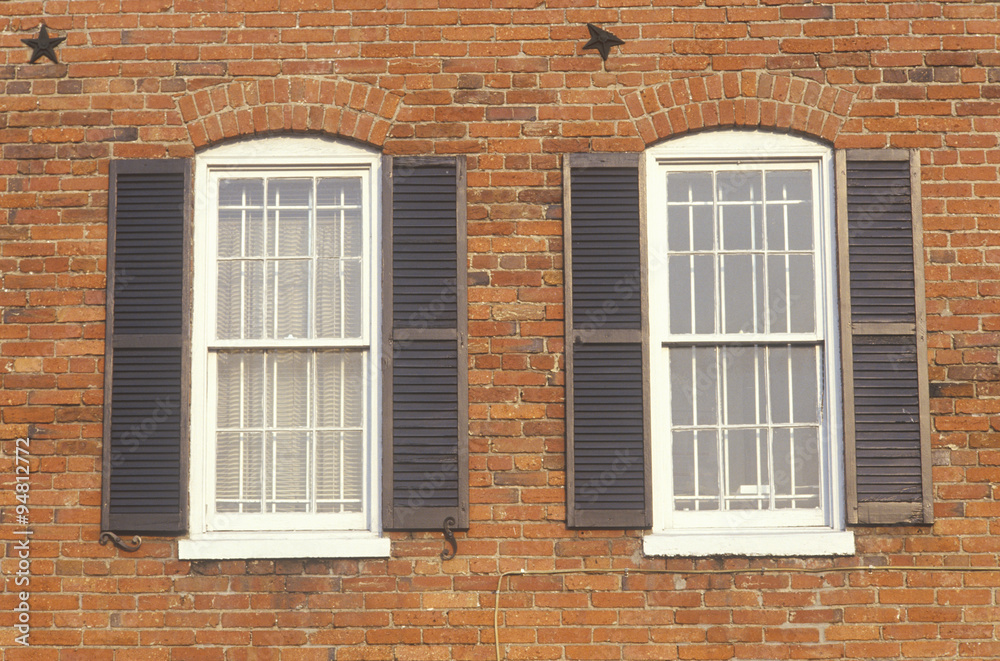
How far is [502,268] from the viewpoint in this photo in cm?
488

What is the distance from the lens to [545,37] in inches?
197

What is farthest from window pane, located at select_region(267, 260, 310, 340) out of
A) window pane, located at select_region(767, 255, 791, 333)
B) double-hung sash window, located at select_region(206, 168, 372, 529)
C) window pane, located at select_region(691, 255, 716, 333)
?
window pane, located at select_region(767, 255, 791, 333)

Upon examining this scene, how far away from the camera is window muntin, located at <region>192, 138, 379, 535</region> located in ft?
16.0

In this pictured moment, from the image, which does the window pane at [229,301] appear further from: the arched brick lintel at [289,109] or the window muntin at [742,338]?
the window muntin at [742,338]

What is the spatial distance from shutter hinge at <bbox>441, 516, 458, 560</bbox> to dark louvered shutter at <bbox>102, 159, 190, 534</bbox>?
1.35 m

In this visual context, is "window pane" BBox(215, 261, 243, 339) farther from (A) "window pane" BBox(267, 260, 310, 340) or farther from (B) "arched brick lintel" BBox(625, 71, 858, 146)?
(B) "arched brick lintel" BBox(625, 71, 858, 146)

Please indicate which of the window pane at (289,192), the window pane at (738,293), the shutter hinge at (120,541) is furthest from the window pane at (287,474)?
the window pane at (738,293)

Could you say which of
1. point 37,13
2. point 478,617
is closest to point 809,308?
point 478,617

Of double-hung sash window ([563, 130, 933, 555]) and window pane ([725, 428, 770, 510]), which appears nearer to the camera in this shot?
double-hung sash window ([563, 130, 933, 555])

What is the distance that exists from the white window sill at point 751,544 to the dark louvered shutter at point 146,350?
8.11 feet

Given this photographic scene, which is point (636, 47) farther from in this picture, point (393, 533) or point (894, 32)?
point (393, 533)

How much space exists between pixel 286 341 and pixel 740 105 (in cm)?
272

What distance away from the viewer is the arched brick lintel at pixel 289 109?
16.2 feet

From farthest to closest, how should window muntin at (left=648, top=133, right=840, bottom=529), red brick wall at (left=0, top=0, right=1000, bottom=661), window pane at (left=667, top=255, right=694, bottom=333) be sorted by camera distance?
window pane at (left=667, top=255, right=694, bottom=333) → window muntin at (left=648, top=133, right=840, bottom=529) → red brick wall at (left=0, top=0, right=1000, bottom=661)
